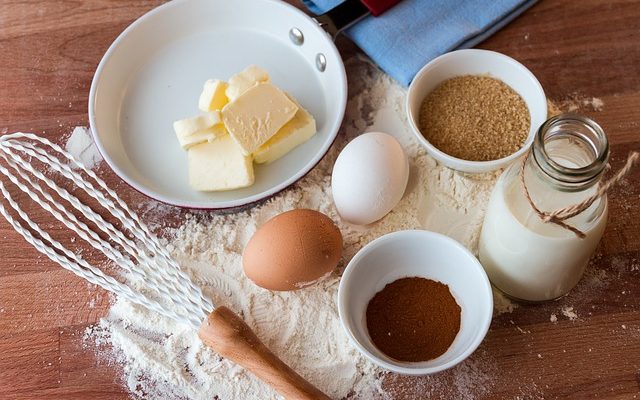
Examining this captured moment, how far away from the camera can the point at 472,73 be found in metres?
1.34

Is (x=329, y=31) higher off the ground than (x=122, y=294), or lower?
higher

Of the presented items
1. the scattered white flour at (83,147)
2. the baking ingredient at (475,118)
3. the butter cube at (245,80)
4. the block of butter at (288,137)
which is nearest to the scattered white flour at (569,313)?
the baking ingredient at (475,118)

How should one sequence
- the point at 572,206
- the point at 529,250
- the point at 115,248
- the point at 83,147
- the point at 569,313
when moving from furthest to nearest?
the point at 83,147 → the point at 115,248 → the point at 569,313 → the point at 529,250 → the point at 572,206

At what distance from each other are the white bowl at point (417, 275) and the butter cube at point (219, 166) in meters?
0.29

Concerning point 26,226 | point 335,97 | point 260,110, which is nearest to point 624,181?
point 335,97

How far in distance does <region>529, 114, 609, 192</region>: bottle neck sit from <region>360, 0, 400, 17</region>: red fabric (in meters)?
0.55

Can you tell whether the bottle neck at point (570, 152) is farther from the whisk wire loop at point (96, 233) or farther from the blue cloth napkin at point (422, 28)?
the whisk wire loop at point (96, 233)

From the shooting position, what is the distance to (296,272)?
1.11 meters

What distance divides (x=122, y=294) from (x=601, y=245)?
0.81m

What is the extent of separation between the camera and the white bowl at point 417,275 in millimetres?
1053

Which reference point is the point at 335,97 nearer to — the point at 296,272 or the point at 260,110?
the point at 260,110

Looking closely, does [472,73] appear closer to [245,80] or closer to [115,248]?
[245,80]

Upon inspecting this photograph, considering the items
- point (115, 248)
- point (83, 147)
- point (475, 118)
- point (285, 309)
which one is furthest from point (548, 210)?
point (83, 147)

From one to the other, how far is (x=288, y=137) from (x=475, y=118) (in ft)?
1.12
